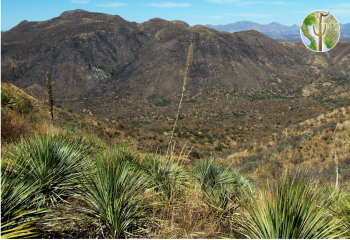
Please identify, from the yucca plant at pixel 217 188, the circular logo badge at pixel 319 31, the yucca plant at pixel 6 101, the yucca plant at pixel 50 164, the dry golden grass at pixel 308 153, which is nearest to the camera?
the yucca plant at pixel 50 164

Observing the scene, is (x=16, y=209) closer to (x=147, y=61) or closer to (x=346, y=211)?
(x=346, y=211)

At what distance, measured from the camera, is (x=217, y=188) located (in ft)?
12.7

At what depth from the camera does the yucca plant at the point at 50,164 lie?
3.02 m

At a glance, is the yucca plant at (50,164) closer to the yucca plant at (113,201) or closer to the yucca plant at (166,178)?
the yucca plant at (113,201)

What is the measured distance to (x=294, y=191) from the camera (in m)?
2.23

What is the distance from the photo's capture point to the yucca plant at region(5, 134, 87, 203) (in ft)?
9.91

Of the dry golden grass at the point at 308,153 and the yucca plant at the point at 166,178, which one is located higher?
the yucca plant at the point at 166,178

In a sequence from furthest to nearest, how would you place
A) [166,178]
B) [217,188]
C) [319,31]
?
Result: [319,31] < [217,188] < [166,178]

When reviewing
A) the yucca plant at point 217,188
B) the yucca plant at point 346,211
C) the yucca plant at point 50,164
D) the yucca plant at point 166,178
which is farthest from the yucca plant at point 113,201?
the yucca plant at point 346,211

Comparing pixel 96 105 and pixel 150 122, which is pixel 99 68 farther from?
pixel 150 122

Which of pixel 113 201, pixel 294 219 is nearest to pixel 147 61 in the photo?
pixel 113 201

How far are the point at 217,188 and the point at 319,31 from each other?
9362 millimetres

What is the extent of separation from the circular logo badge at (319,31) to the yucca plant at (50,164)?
9.95m

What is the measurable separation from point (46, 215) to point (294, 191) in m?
2.55
